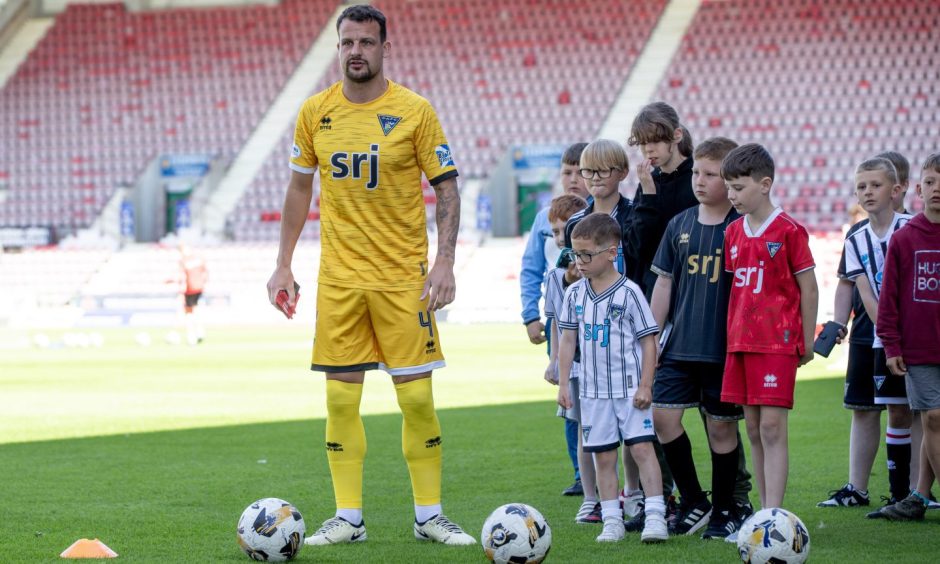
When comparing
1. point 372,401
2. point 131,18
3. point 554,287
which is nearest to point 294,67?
point 131,18

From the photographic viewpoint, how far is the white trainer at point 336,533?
18.5 ft

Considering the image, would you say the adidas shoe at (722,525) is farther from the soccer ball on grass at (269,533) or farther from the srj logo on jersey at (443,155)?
the srj logo on jersey at (443,155)

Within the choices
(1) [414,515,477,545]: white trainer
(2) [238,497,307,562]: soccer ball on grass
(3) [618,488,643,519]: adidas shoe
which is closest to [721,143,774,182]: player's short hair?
(3) [618,488,643,519]: adidas shoe

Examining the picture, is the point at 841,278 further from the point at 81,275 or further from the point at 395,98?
the point at 81,275

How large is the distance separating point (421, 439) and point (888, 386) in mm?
2538

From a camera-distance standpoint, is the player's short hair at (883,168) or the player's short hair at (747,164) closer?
the player's short hair at (747,164)

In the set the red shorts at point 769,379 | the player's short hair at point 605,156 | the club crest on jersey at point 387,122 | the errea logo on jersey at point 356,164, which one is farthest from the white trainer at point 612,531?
the club crest on jersey at point 387,122

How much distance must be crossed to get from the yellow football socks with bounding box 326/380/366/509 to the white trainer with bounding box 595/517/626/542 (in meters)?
1.14

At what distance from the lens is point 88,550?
210 inches

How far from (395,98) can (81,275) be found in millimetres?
28018

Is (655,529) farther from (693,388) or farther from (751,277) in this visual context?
(751,277)

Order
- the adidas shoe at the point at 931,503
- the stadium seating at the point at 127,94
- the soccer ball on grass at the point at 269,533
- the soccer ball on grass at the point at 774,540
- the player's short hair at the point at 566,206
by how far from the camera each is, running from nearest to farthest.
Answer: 1. the soccer ball on grass at the point at 774,540
2. the soccer ball on grass at the point at 269,533
3. the adidas shoe at the point at 931,503
4. the player's short hair at the point at 566,206
5. the stadium seating at the point at 127,94

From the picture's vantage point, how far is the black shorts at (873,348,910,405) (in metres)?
6.54

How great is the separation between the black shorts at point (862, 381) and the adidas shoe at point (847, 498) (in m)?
0.45
